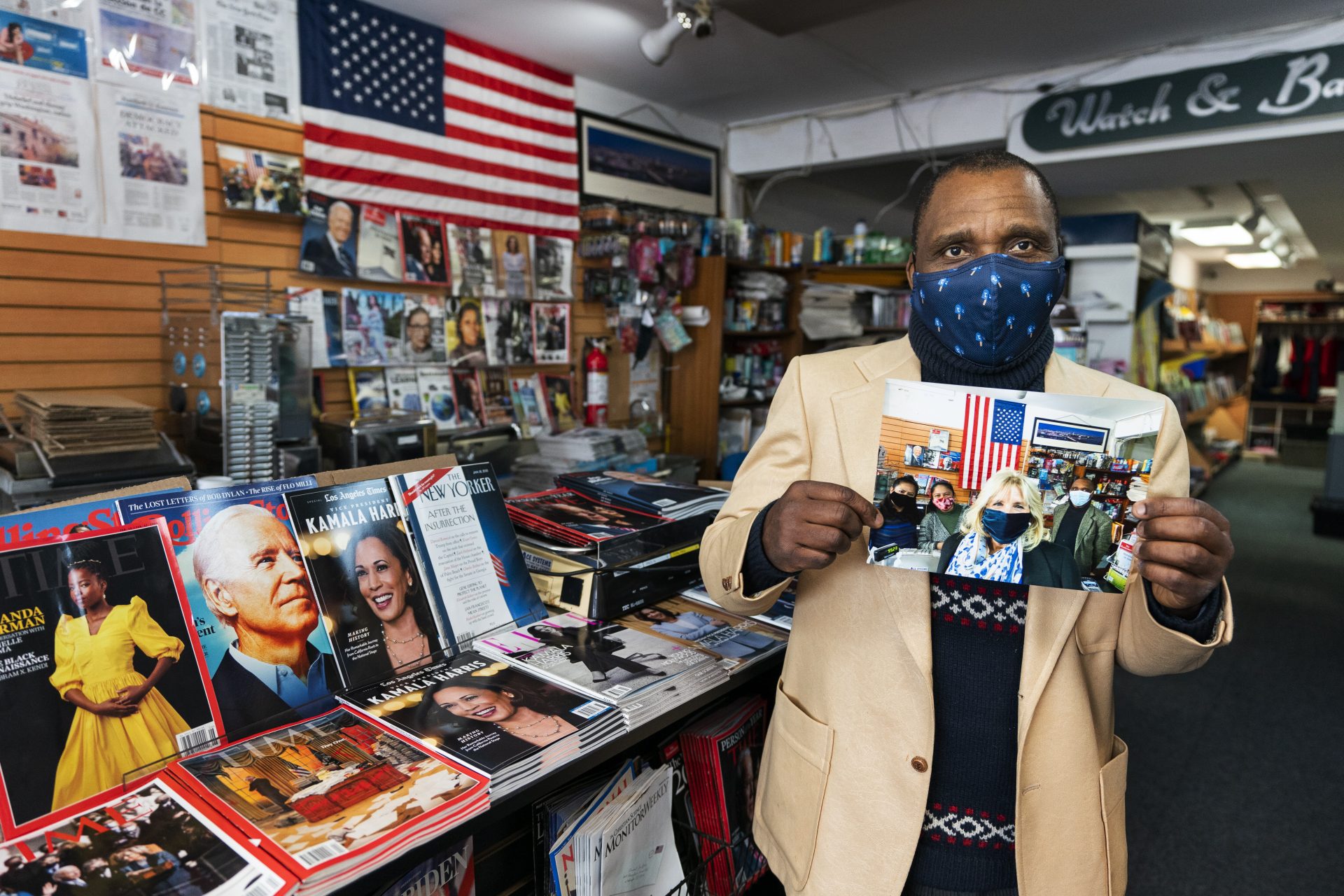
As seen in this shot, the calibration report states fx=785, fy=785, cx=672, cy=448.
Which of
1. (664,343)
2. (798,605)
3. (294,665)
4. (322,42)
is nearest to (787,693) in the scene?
(798,605)

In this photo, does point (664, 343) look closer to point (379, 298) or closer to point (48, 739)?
point (379, 298)

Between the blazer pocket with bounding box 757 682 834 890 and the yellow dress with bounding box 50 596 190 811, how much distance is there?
926 millimetres

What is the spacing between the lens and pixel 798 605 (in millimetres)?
1320

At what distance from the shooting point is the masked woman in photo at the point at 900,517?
110 centimetres

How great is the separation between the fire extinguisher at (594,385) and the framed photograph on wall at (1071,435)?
12.9 ft

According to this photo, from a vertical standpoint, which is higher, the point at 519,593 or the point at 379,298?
the point at 379,298

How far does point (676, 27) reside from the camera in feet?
A: 11.7

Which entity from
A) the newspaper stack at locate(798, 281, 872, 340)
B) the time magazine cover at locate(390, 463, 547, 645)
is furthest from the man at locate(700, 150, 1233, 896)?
the newspaper stack at locate(798, 281, 872, 340)

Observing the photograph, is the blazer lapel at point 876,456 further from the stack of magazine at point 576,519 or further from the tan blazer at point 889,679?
the stack of magazine at point 576,519

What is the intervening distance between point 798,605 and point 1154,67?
4.27 m

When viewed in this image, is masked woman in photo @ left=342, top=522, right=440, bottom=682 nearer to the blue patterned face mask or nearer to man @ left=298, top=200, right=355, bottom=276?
the blue patterned face mask

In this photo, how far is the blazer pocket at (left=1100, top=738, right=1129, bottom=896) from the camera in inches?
46.8

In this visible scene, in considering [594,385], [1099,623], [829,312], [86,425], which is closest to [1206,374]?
[829,312]

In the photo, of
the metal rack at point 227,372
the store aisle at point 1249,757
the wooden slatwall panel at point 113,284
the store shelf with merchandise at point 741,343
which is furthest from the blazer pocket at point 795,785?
the store shelf with merchandise at point 741,343
